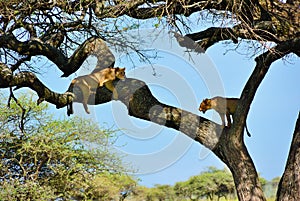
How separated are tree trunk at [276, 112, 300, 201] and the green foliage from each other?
2171 millimetres

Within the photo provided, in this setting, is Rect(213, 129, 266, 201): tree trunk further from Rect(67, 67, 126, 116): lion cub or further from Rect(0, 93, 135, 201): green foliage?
Rect(0, 93, 135, 201): green foliage

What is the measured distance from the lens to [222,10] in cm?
438

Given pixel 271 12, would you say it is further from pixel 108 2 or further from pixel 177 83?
pixel 108 2

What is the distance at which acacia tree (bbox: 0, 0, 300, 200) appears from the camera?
4195 millimetres

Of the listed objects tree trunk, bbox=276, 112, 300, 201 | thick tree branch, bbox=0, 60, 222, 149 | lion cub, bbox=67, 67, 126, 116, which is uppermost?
lion cub, bbox=67, 67, 126, 116

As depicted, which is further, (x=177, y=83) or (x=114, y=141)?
(x=114, y=141)

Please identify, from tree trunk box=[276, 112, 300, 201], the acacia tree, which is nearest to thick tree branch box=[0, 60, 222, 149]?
the acacia tree

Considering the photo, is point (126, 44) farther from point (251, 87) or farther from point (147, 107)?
point (251, 87)

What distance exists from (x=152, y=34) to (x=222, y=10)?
0.78 meters

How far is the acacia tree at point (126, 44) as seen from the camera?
4.20 meters

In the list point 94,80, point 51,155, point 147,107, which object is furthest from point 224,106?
point 51,155

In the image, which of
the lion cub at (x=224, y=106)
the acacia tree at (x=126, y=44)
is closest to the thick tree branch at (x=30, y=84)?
the acacia tree at (x=126, y=44)

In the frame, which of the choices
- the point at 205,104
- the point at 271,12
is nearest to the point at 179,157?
the point at 205,104

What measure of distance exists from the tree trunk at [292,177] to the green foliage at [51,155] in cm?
217
